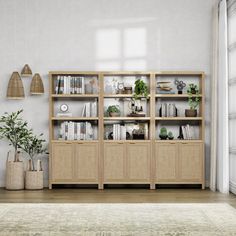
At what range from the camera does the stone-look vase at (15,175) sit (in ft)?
28.3

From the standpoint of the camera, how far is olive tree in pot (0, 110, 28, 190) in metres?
8.62

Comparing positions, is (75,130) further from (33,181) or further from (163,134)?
(163,134)

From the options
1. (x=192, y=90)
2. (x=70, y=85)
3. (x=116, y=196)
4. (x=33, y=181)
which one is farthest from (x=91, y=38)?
(x=116, y=196)

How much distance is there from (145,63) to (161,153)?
4.84ft

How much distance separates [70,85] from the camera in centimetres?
879

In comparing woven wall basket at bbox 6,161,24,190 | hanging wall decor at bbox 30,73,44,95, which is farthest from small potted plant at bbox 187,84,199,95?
woven wall basket at bbox 6,161,24,190

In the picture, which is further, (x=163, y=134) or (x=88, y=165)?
(x=163, y=134)

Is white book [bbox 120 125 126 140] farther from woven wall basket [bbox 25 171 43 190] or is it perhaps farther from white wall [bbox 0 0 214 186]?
woven wall basket [bbox 25 171 43 190]

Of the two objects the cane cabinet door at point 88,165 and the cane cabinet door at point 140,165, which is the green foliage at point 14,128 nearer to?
the cane cabinet door at point 88,165

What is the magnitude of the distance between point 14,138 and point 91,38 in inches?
78.2

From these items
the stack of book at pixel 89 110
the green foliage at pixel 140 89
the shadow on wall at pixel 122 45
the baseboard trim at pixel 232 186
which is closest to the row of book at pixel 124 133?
the stack of book at pixel 89 110

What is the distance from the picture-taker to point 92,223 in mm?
5746

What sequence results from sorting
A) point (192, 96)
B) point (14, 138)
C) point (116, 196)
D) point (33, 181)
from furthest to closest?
1. point (14, 138)
2. point (192, 96)
3. point (33, 181)
4. point (116, 196)

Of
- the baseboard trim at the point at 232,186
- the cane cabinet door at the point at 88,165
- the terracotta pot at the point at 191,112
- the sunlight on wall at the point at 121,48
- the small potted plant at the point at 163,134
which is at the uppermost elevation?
the sunlight on wall at the point at 121,48
